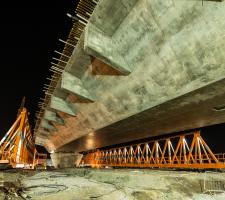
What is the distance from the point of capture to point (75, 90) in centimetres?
1159

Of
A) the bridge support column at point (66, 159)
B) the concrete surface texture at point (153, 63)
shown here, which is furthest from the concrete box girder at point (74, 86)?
the bridge support column at point (66, 159)

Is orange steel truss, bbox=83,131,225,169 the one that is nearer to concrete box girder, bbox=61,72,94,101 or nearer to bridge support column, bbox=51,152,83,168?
bridge support column, bbox=51,152,83,168

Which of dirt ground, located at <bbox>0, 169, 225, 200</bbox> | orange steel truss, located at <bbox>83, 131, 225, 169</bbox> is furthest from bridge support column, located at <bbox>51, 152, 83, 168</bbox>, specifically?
dirt ground, located at <bbox>0, 169, 225, 200</bbox>

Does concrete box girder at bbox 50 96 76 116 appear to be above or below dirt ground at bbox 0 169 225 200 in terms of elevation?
above

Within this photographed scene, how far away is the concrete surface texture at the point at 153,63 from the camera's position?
630 cm

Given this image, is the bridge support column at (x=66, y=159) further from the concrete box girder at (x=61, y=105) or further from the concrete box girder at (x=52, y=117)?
the concrete box girder at (x=61, y=105)

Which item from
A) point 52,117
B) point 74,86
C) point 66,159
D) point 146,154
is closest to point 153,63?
point 74,86

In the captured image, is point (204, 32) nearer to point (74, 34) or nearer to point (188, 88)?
point (188, 88)

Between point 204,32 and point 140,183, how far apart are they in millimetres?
6985

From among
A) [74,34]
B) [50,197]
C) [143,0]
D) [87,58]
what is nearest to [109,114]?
[87,58]

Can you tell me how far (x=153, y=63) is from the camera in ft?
26.3

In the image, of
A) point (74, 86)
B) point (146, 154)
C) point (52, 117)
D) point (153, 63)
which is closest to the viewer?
point (153, 63)

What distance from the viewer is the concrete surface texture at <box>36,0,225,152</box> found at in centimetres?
630

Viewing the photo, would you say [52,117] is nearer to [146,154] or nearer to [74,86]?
[74,86]
